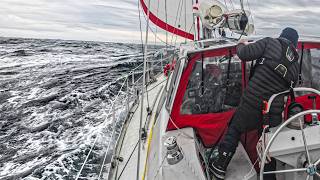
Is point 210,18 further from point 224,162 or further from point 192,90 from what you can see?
point 224,162

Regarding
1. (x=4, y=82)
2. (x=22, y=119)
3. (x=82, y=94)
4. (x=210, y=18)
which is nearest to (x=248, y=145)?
(x=210, y=18)

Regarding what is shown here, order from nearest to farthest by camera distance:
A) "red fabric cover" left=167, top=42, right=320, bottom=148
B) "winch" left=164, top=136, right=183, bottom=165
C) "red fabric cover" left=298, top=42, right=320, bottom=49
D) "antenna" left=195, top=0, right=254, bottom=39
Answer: "winch" left=164, top=136, right=183, bottom=165
"red fabric cover" left=167, top=42, right=320, bottom=148
"red fabric cover" left=298, top=42, right=320, bottom=49
"antenna" left=195, top=0, right=254, bottom=39

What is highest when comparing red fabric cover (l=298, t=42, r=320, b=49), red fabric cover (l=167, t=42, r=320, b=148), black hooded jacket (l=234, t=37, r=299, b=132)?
red fabric cover (l=298, t=42, r=320, b=49)

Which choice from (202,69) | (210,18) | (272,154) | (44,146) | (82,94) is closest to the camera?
(272,154)

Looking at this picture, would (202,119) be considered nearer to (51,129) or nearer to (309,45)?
(309,45)

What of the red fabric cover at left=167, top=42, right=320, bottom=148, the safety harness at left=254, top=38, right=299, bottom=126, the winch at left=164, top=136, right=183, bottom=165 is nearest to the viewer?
the safety harness at left=254, top=38, right=299, bottom=126

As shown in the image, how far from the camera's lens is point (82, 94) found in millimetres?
13656

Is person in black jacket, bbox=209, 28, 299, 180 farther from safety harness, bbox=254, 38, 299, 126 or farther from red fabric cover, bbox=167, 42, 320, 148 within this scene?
red fabric cover, bbox=167, 42, 320, 148

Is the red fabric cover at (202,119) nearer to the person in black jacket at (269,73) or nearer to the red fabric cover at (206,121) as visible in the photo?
the red fabric cover at (206,121)

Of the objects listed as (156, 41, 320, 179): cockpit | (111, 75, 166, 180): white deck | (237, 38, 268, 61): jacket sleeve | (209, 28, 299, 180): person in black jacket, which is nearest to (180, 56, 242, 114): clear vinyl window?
(156, 41, 320, 179): cockpit

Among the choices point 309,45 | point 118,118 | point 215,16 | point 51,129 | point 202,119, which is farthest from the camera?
point 51,129

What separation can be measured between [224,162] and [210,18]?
418 centimetres

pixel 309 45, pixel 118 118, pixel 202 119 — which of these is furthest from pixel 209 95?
pixel 118 118

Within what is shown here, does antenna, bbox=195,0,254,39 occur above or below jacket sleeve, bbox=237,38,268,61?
above
